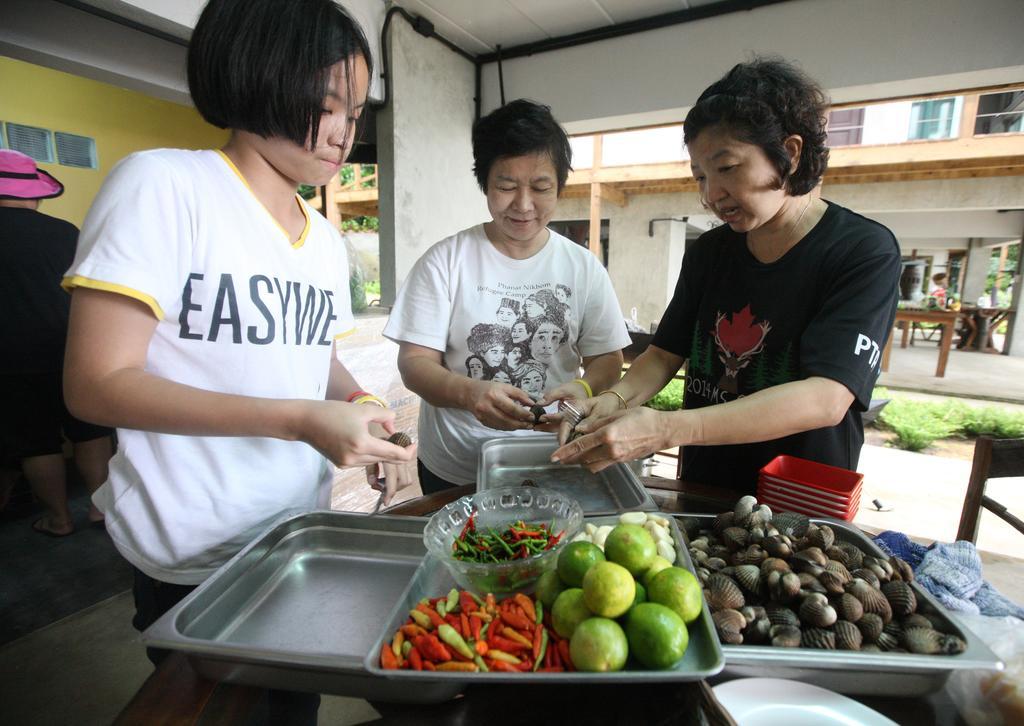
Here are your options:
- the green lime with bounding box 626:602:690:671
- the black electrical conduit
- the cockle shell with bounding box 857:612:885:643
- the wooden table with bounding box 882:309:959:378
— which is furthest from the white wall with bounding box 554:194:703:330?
the green lime with bounding box 626:602:690:671

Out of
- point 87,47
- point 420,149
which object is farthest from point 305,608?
point 87,47

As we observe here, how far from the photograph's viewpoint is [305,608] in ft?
3.36

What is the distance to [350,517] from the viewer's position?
120cm

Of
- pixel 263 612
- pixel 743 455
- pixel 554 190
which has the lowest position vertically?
pixel 263 612

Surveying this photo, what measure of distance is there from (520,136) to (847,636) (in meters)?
1.55

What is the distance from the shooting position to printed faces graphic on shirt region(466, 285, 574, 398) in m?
1.89

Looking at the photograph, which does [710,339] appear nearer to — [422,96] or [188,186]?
[188,186]

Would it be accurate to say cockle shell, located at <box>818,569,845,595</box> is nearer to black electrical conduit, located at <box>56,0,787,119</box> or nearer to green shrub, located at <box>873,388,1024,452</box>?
black electrical conduit, located at <box>56,0,787,119</box>

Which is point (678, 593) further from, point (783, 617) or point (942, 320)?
point (942, 320)

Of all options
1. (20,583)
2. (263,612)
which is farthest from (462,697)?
(20,583)

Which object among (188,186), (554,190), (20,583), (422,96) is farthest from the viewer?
(422,96)

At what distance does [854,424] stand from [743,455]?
0.31 m

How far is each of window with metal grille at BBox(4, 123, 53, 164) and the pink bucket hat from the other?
155cm

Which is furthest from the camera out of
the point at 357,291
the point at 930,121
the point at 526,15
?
the point at 930,121
